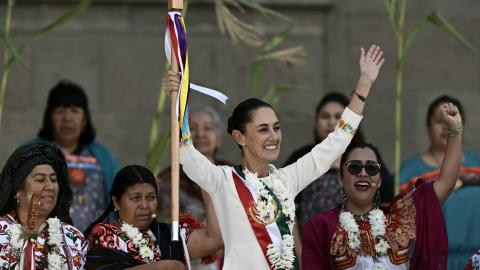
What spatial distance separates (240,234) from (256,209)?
15cm

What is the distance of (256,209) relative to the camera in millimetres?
7820

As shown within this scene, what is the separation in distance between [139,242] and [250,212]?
0.65 metres

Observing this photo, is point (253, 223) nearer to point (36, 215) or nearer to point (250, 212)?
→ point (250, 212)

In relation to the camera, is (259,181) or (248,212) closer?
(248,212)

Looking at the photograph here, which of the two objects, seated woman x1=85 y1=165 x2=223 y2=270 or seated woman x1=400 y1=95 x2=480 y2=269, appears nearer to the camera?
seated woman x1=85 y1=165 x2=223 y2=270

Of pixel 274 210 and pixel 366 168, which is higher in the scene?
pixel 366 168

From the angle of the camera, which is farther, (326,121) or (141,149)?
(141,149)

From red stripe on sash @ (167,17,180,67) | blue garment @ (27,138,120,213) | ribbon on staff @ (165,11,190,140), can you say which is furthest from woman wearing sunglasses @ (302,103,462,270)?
blue garment @ (27,138,120,213)

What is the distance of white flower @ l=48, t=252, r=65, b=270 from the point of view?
779 centimetres

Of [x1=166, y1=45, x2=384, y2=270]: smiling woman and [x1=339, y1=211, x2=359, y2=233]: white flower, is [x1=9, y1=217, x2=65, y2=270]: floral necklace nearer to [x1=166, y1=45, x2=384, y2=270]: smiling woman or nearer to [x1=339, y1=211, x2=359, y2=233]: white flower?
[x1=166, y1=45, x2=384, y2=270]: smiling woman

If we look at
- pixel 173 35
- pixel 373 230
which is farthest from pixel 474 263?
pixel 173 35

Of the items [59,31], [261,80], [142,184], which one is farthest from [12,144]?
[142,184]

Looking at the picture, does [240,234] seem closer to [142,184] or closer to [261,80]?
[142,184]

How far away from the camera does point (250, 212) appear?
7.80 meters
